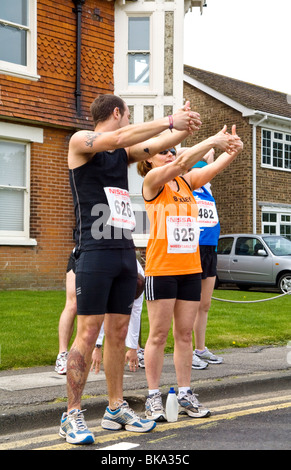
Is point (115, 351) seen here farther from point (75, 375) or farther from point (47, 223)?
point (47, 223)

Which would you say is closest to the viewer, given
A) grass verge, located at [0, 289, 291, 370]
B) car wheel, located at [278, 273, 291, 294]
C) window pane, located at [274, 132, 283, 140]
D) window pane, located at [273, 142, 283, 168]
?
grass verge, located at [0, 289, 291, 370]

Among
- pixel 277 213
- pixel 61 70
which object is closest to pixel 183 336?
pixel 61 70

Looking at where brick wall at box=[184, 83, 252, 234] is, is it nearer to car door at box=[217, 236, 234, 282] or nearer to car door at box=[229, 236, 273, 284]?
car door at box=[217, 236, 234, 282]

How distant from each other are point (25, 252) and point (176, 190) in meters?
9.50

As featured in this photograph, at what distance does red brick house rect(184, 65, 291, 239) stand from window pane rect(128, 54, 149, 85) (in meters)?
8.60

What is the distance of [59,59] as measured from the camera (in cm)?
1476

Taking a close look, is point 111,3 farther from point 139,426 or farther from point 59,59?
point 139,426

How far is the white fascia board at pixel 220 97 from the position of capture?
24.5 m

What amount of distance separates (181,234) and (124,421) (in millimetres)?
1425

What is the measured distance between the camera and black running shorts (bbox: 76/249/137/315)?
14.1 feet

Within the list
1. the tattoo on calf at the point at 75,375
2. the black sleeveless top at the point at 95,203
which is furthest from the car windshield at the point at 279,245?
the tattoo on calf at the point at 75,375

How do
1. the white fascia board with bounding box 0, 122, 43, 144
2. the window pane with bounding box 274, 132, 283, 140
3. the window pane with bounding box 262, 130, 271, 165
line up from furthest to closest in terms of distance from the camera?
the window pane with bounding box 274, 132, 283, 140 → the window pane with bounding box 262, 130, 271, 165 → the white fascia board with bounding box 0, 122, 43, 144

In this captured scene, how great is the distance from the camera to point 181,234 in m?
5.06

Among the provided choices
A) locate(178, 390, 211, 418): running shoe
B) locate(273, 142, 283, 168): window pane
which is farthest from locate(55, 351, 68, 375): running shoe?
locate(273, 142, 283, 168): window pane
